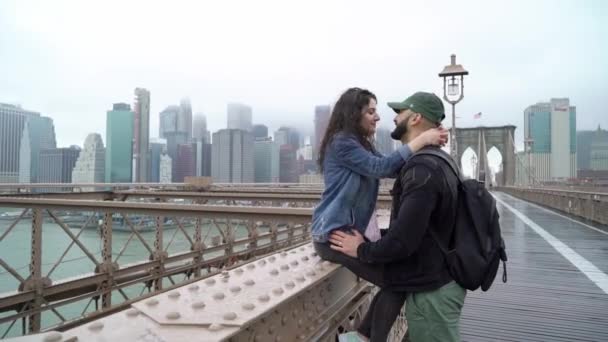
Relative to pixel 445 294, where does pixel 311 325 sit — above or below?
below

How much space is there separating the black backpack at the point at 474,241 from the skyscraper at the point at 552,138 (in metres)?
60.1

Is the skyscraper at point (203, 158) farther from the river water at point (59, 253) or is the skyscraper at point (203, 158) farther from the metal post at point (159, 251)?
the metal post at point (159, 251)

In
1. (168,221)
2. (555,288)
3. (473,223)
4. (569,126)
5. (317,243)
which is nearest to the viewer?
(473,223)

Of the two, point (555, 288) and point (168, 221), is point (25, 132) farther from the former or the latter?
point (555, 288)

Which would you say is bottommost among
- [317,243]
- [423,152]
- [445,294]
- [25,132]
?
[445,294]

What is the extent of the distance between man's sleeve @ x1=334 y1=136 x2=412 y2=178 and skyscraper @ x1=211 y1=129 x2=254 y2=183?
3834 centimetres

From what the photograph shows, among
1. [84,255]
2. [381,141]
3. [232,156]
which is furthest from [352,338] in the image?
[232,156]

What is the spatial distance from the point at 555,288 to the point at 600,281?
91 centimetres

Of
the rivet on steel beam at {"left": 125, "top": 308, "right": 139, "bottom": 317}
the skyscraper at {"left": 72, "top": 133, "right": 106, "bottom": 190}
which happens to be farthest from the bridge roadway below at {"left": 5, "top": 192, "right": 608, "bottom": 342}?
the skyscraper at {"left": 72, "top": 133, "right": 106, "bottom": 190}

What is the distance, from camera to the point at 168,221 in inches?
464

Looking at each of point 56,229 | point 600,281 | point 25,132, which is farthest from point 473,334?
point 25,132

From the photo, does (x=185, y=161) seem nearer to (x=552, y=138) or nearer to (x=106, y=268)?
(x=106, y=268)

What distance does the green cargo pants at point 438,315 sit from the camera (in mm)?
1754

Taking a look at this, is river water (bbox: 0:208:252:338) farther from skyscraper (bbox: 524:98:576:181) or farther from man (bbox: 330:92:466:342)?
skyscraper (bbox: 524:98:576:181)
